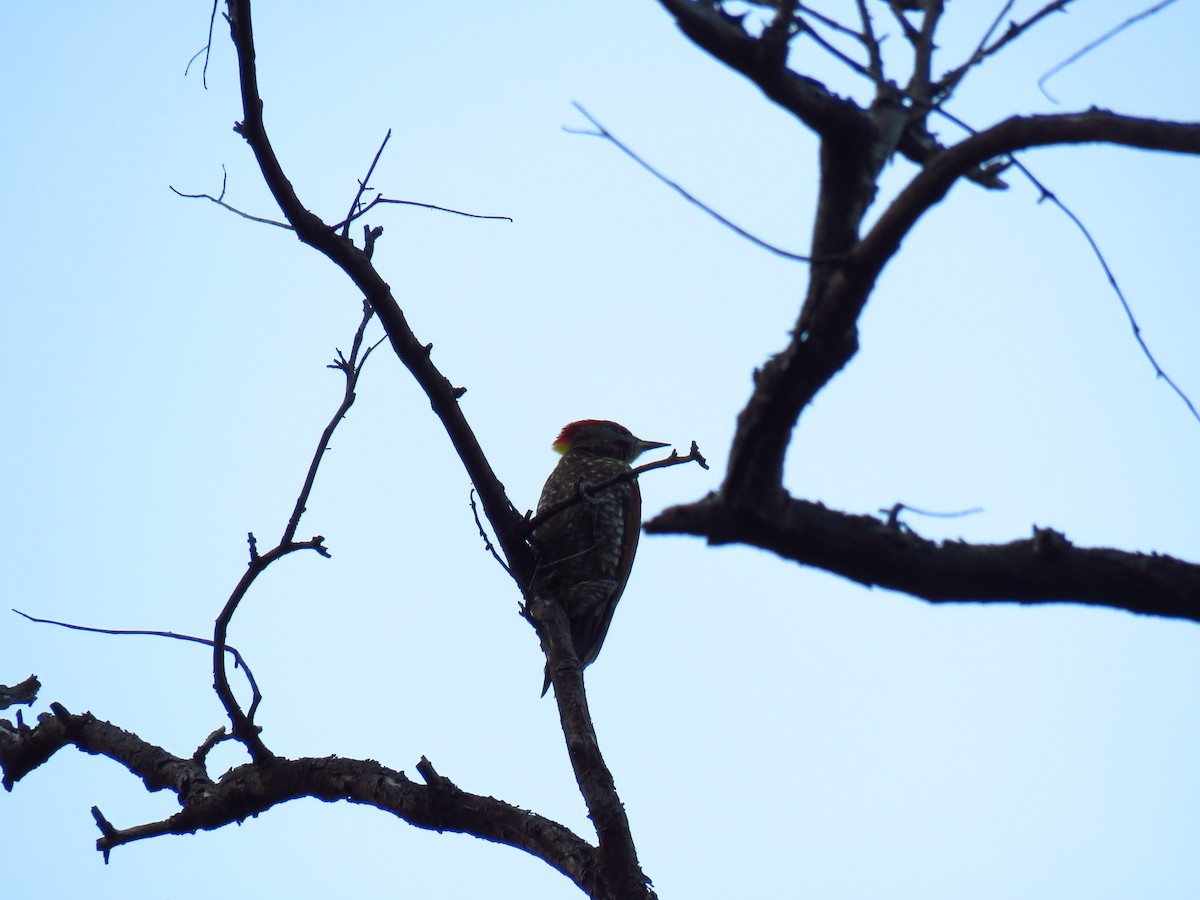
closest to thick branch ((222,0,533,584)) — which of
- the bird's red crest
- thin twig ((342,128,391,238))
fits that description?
thin twig ((342,128,391,238))

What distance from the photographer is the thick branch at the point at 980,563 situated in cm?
191

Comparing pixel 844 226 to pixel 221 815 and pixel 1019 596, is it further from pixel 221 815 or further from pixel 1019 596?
pixel 221 815

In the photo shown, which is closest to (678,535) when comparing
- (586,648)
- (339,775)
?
(339,775)

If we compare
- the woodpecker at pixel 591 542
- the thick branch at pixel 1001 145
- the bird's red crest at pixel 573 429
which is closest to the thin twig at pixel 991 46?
the thick branch at pixel 1001 145

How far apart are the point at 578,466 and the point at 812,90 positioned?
186 inches

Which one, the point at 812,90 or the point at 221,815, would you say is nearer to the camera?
the point at 812,90

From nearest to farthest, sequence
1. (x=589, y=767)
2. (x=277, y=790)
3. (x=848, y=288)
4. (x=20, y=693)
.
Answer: (x=848, y=288) < (x=589, y=767) < (x=277, y=790) < (x=20, y=693)

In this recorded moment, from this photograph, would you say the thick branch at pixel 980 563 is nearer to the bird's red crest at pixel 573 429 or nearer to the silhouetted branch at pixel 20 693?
the silhouetted branch at pixel 20 693

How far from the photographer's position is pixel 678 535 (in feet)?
6.19

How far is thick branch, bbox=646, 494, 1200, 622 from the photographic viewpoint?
75.0 inches

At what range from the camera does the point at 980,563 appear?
75.8 inches

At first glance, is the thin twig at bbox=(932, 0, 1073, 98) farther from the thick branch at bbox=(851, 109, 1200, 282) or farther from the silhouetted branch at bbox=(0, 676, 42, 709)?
the silhouetted branch at bbox=(0, 676, 42, 709)

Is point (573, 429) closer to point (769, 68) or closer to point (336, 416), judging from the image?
point (336, 416)

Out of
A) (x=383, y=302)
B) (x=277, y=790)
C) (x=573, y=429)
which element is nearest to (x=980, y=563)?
(x=383, y=302)
